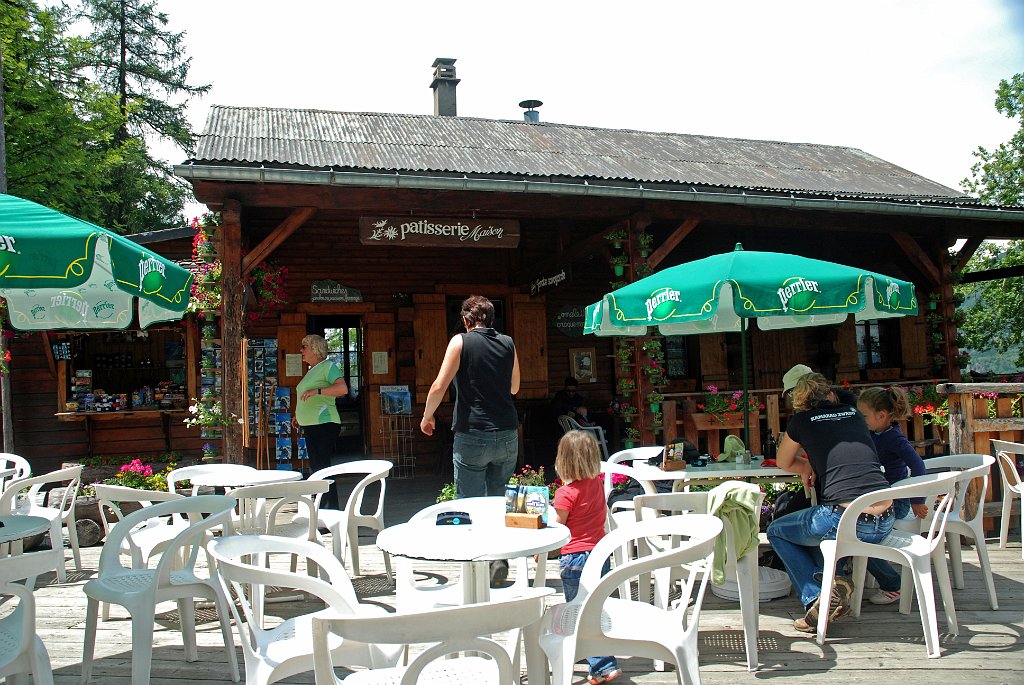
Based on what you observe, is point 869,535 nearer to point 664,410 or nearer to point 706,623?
point 706,623

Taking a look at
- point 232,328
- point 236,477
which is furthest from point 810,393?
point 232,328

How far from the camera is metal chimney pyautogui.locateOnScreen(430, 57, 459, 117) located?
12.7 meters

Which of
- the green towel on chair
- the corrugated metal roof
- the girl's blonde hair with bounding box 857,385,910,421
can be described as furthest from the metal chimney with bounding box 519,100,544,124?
the green towel on chair

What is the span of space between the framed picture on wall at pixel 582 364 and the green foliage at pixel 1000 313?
12431 mm

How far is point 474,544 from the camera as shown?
2.66 m

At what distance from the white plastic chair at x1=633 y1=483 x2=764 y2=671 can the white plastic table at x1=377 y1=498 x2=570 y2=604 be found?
53 centimetres

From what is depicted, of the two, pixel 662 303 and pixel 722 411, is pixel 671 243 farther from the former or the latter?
pixel 662 303

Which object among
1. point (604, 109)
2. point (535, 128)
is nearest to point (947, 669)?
point (535, 128)

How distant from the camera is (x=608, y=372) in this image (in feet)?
34.1

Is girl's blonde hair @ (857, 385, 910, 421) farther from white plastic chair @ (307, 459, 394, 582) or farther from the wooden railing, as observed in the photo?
white plastic chair @ (307, 459, 394, 582)

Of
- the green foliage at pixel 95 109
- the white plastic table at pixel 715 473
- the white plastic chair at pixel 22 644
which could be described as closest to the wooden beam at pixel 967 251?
the white plastic table at pixel 715 473

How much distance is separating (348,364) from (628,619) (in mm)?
8077

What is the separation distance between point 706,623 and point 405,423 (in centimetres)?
624

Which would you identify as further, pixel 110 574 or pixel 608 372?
pixel 608 372
